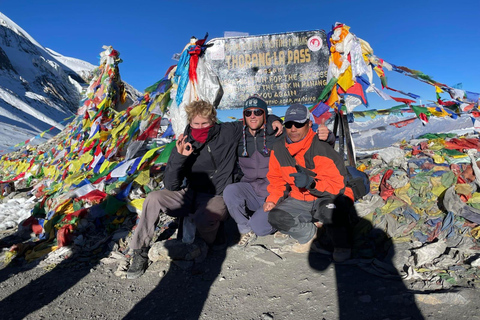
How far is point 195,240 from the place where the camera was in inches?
130

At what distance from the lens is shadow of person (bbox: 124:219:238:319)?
7.72 ft

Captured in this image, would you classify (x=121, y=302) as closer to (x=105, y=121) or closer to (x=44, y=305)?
(x=44, y=305)

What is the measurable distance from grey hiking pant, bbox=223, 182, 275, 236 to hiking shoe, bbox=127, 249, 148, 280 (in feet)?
3.27

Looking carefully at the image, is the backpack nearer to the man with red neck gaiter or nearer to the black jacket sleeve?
the man with red neck gaiter

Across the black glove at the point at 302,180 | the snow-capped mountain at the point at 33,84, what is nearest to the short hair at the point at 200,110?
the black glove at the point at 302,180

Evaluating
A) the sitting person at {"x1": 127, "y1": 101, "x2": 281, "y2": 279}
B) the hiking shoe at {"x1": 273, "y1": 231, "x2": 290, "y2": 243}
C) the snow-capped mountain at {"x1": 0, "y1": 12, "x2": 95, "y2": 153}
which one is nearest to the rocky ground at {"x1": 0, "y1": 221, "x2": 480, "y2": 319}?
the hiking shoe at {"x1": 273, "y1": 231, "x2": 290, "y2": 243}

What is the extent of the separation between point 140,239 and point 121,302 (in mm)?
623

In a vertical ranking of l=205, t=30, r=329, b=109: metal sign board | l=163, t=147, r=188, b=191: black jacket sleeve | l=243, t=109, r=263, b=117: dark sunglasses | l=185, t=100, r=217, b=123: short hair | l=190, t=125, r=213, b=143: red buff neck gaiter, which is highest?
l=205, t=30, r=329, b=109: metal sign board

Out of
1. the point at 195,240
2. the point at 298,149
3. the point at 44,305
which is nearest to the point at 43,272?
the point at 44,305

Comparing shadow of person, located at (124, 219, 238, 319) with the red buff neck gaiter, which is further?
the red buff neck gaiter

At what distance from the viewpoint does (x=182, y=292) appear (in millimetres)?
2623

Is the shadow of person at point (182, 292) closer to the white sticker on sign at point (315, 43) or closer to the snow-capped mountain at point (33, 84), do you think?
the white sticker on sign at point (315, 43)

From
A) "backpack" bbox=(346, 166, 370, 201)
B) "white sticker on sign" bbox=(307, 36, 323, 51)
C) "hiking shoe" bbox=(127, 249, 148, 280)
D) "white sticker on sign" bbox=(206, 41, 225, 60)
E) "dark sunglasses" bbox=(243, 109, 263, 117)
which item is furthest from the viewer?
"white sticker on sign" bbox=(206, 41, 225, 60)

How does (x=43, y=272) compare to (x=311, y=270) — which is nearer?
(x=311, y=270)
